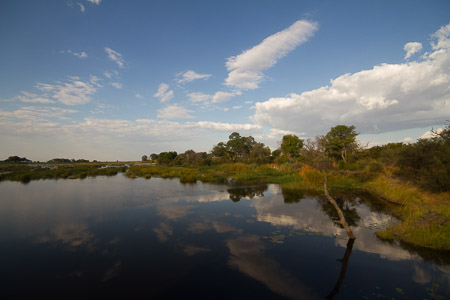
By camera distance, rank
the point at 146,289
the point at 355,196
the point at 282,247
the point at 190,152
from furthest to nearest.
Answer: the point at 190,152, the point at 355,196, the point at 282,247, the point at 146,289

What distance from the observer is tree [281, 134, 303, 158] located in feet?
199

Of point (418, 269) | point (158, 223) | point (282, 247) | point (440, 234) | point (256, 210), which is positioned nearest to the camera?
point (418, 269)

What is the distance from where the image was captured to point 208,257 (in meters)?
7.76

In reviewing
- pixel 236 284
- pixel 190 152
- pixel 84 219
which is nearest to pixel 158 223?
pixel 84 219

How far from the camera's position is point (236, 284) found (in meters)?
6.11

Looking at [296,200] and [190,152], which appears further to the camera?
[190,152]

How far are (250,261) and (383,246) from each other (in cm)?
575

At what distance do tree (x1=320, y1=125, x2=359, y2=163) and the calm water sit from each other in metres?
27.9

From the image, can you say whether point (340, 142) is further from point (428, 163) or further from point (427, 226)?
point (427, 226)

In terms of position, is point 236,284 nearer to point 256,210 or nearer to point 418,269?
point 418,269

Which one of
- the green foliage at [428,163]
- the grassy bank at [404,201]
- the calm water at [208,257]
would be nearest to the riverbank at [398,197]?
the grassy bank at [404,201]

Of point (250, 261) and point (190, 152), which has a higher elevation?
point (190, 152)

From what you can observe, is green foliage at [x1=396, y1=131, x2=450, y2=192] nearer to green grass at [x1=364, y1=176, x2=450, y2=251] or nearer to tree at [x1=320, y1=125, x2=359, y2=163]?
green grass at [x1=364, y1=176, x2=450, y2=251]

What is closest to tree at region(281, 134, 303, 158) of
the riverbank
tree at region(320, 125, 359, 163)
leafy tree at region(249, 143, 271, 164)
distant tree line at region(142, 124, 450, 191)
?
leafy tree at region(249, 143, 271, 164)
